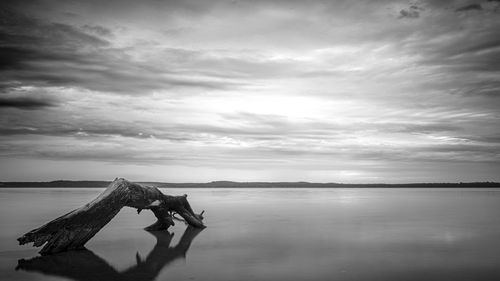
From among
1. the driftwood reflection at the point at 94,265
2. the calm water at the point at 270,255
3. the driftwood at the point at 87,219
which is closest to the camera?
the driftwood reflection at the point at 94,265

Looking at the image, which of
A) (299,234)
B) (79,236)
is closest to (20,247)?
(79,236)

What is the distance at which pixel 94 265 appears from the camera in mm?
9539

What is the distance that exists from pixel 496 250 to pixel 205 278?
28.9 feet

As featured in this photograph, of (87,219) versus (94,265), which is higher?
(87,219)

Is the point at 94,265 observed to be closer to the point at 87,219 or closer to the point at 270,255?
the point at 87,219

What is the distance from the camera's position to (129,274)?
8648 millimetres

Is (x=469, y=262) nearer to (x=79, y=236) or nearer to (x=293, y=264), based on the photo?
(x=293, y=264)

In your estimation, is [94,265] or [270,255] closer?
[94,265]

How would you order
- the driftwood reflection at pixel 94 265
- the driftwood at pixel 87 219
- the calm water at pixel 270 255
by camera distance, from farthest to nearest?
the driftwood at pixel 87 219 < the calm water at pixel 270 255 < the driftwood reflection at pixel 94 265

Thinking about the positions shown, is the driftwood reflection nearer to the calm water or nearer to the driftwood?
the calm water

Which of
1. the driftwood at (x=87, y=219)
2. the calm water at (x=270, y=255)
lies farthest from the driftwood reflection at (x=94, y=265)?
the driftwood at (x=87, y=219)

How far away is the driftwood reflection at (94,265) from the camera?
27.9 feet

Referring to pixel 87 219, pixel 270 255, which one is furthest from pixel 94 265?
pixel 270 255

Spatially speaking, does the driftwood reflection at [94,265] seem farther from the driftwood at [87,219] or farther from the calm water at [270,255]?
the driftwood at [87,219]
